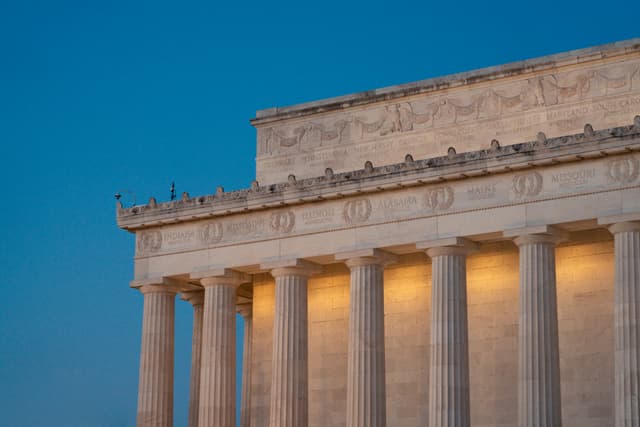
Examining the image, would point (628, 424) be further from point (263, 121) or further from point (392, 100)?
point (263, 121)

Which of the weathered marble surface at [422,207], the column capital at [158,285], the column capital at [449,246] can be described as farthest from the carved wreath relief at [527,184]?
the column capital at [158,285]

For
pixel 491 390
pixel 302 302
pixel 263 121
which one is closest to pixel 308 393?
pixel 302 302

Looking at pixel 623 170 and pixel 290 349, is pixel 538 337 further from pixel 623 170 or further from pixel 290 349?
pixel 290 349

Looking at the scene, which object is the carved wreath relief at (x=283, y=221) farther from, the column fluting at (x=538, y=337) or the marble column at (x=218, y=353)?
the column fluting at (x=538, y=337)

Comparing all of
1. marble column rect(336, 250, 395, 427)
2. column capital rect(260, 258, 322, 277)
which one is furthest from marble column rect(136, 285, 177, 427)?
marble column rect(336, 250, 395, 427)

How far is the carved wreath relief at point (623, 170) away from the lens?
216 ft

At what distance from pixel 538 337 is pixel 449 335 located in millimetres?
4619

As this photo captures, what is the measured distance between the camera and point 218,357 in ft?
251

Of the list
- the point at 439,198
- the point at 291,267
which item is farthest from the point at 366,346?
the point at 439,198

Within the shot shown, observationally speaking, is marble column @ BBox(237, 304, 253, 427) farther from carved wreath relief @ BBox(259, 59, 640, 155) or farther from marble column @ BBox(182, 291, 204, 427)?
carved wreath relief @ BBox(259, 59, 640, 155)

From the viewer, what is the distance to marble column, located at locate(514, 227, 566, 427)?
66.3 metres

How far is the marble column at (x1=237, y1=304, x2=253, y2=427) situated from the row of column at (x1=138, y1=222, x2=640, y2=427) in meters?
0.14

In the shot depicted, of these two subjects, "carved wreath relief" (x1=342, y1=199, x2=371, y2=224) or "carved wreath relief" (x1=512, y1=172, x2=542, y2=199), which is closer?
"carved wreath relief" (x1=512, y1=172, x2=542, y2=199)

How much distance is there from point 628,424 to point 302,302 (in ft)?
62.4
